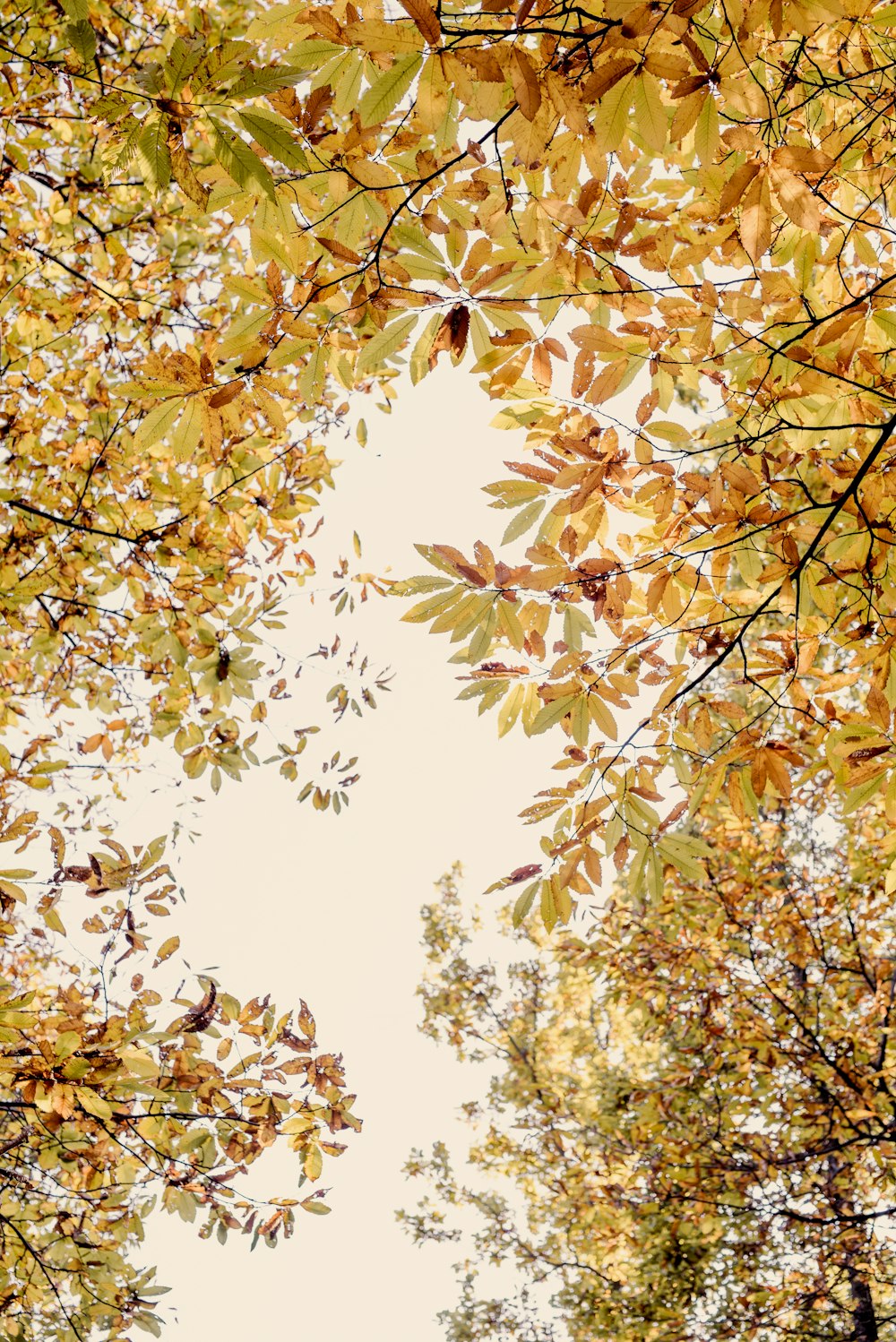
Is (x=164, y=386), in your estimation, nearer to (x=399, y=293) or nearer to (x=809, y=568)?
(x=399, y=293)

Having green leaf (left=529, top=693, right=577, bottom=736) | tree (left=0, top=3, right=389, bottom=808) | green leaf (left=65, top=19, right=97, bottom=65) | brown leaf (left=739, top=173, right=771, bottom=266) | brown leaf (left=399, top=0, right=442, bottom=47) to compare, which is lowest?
green leaf (left=529, top=693, right=577, bottom=736)

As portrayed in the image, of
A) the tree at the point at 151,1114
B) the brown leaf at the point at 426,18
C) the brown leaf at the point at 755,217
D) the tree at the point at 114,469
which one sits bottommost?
the tree at the point at 151,1114

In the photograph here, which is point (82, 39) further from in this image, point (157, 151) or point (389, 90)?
point (389, 90)

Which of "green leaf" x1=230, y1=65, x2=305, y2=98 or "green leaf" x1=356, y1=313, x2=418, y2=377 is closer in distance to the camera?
Answer: "green leaf" x1=230, y1=65, x2=305, y2=98

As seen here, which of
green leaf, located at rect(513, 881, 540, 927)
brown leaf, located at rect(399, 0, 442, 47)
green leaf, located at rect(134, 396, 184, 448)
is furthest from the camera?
green leaf, located at rect(513, 881, 540, 927)

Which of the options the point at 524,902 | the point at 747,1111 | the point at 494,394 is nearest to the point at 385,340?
the point at 494,394

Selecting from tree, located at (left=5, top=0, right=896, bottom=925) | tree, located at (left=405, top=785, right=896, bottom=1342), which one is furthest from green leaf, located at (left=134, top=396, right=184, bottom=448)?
tree, located at (left=405, top=785, right=896, bottom=1342)

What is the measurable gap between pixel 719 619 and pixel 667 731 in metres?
0.32

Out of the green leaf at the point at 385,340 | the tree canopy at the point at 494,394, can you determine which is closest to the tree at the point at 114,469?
the tree canopy at the point at 494,394

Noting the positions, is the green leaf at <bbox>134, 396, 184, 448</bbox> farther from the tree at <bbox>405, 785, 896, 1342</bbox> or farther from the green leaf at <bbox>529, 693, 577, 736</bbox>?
the tree at <bbox>405, 785, 896, 1342</bbox>

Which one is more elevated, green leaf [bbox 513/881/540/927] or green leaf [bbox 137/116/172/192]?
green leaf [bbox 137/116/172/192]

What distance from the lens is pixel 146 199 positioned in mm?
4039

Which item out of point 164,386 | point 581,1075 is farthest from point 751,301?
point 581,1075

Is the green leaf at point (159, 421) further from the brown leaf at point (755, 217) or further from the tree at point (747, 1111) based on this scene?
the tree at point (747, 1111)
